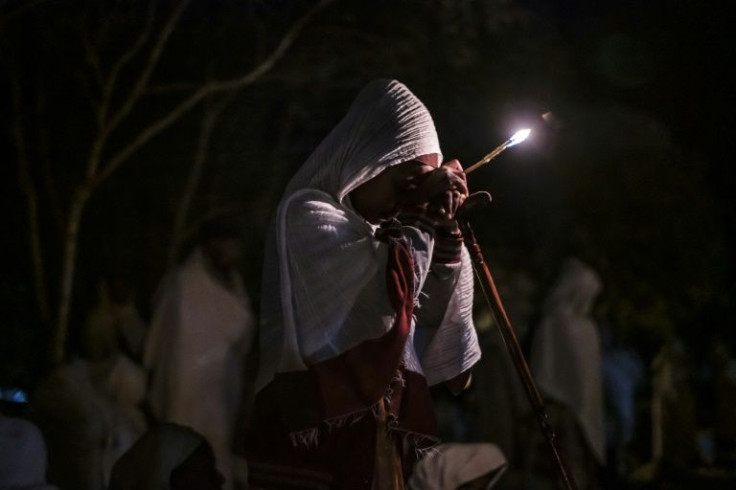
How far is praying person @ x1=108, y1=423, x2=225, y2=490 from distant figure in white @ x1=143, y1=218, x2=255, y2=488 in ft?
2.43

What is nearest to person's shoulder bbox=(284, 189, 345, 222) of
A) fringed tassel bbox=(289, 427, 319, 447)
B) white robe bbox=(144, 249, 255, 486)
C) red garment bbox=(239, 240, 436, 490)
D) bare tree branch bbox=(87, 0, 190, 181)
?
red garment bbox=(239, 240, 436, 490)

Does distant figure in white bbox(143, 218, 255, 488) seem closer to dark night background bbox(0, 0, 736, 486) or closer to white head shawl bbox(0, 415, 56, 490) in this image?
white head shawl bbox(0, 415, 56, 490)

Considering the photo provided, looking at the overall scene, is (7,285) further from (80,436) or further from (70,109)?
Answer: (80,436)

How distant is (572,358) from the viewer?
9594mm

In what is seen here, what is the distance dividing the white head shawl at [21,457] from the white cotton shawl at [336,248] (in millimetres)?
1616

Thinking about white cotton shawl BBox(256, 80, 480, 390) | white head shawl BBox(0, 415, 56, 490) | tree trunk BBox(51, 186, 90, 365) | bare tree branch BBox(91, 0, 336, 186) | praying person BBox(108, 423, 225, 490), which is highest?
white cotton shawl BBox(256, 80, 480, 390)

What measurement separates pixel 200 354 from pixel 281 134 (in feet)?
22.1

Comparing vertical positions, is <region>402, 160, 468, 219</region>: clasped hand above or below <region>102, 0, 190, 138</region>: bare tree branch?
above

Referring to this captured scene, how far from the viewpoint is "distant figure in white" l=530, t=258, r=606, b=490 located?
9500 mm

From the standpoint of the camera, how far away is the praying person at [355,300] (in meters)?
3.43

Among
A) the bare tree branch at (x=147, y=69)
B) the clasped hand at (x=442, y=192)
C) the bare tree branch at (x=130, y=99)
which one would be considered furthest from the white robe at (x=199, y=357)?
the bare tree branch at (x=147, y=69)

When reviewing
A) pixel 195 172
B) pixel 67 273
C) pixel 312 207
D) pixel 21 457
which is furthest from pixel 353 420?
pixel 195 172

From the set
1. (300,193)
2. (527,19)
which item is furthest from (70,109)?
(300,193)

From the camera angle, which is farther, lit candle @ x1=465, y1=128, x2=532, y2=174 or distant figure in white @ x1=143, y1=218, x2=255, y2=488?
distant figure in white @ x1=143, y1=218, x2=255, y2=488
